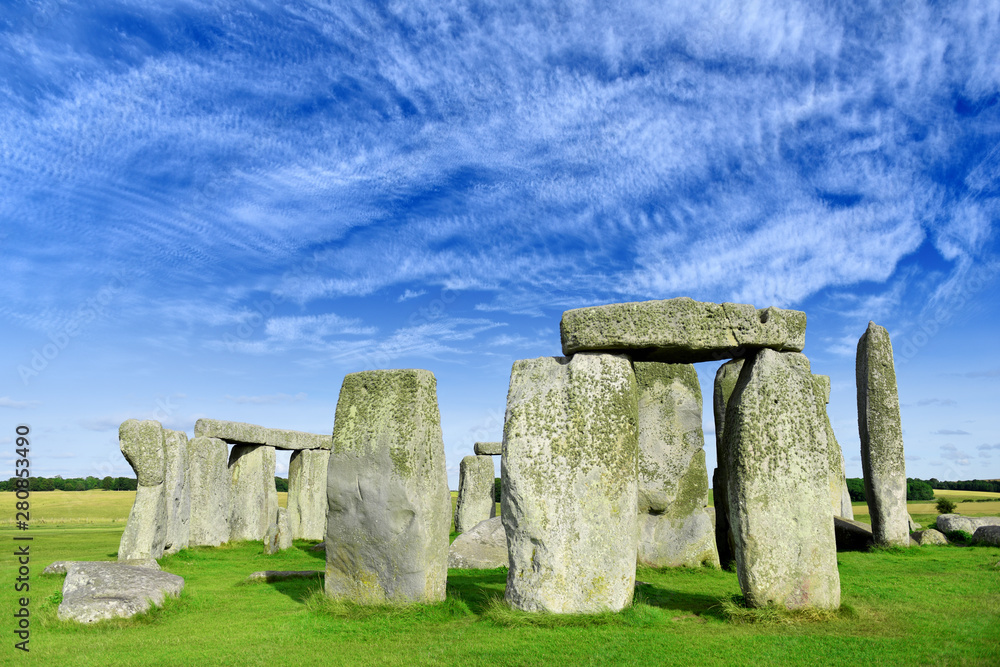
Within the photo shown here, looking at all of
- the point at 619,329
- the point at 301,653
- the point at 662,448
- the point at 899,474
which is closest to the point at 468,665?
the point at 301,653

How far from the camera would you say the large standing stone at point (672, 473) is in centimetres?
1160

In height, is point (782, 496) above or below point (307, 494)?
above

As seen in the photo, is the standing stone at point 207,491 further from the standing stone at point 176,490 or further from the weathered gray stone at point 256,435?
the standing stone at point 176,490

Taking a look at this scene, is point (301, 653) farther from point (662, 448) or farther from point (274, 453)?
point (274, 453)

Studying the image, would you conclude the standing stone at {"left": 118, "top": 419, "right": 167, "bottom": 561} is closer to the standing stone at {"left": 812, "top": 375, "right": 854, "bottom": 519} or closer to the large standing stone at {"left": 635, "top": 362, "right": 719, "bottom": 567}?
the large standing stone at {"left": 635, "top": 362, "right": 719, "bottom": 567}

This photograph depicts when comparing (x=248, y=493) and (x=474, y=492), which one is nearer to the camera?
(x=248, y=493)

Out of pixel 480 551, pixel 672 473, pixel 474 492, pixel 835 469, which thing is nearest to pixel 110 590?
pixel 480 551

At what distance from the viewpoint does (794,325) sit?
7.79m

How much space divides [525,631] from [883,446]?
10.6 m

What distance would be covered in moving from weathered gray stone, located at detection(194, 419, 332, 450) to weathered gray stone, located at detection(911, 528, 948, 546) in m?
14.9

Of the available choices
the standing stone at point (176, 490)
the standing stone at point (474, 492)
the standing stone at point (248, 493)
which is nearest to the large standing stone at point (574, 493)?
the standing stone at point (176, 490)

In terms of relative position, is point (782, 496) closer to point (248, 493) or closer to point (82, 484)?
point (248, 493)

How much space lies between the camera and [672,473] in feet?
38.9

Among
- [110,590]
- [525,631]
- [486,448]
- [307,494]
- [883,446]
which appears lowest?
[525,631]
